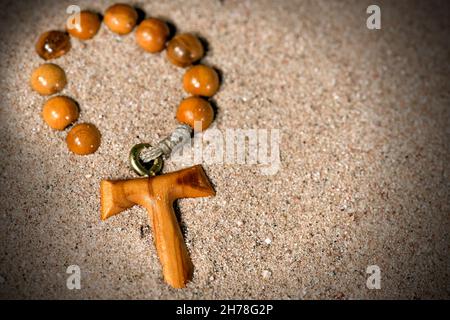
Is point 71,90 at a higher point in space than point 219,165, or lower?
higher

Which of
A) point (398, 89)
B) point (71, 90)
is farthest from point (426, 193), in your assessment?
point (71, 90)

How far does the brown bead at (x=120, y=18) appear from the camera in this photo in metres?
1.25

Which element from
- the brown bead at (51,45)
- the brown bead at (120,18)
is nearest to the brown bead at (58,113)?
the brown bead at (51,45)

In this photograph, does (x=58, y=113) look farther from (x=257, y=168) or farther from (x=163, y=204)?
(x=257, y=168)

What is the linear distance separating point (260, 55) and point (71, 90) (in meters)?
0.55

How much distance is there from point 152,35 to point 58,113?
335 mm

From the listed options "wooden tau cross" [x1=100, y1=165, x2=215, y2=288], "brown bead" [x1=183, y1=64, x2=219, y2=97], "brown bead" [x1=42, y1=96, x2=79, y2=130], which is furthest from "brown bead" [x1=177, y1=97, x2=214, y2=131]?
"brown bead" [x1=42, y1=96, x2=79, y2=130]

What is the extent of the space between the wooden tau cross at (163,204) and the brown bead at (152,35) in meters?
0.39

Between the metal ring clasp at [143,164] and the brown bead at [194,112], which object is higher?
the brown bead at [194,112]

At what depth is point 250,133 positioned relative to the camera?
1.23 m

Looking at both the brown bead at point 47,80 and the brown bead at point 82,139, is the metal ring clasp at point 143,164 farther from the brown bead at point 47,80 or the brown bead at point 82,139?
the brown bead at point 47,80

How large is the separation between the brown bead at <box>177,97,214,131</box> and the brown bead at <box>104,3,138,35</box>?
0.28 meters

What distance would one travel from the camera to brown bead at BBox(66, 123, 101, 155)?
1.12 meters

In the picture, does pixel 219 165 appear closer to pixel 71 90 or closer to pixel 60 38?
pixel 71 90
